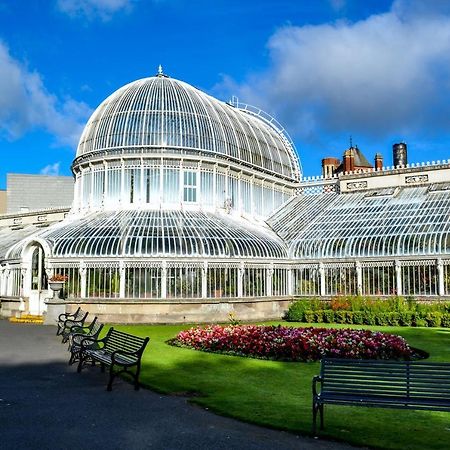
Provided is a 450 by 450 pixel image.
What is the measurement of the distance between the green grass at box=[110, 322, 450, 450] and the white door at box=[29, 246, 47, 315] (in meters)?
15.0

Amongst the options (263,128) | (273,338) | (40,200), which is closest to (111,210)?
(263,128)

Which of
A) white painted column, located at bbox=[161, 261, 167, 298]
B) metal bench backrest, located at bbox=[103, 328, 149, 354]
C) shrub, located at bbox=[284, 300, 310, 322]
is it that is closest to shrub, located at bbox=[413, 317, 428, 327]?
shrub, located at bbox=[284, 300, 310, 322]

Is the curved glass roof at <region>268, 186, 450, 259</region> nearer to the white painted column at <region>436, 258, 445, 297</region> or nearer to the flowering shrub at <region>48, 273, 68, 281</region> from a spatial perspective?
the white painted column at <region>436, 258, 445, 297</region>

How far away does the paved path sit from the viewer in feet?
27.9

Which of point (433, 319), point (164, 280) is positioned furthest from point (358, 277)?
point (164, 280)

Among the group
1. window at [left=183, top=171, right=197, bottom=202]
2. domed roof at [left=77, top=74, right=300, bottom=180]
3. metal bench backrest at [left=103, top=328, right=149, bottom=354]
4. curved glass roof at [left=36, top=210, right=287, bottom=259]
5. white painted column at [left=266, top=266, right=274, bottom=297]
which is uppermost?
domed roof at [left=77, top=74, right=300, bottom=180]

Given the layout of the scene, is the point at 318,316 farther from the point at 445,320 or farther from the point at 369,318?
the point at 445,320

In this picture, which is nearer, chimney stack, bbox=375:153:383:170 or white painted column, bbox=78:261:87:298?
white painted column, bbox=78:261:87:298

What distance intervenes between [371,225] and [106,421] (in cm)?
2719

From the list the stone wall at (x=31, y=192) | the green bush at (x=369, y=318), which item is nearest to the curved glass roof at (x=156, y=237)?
the green bush at (x=369, y=318)

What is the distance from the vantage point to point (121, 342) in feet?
48.6

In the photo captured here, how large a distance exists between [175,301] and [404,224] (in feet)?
47.9

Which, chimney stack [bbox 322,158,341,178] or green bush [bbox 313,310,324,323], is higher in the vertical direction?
chimney stack [bbox 322,158,341,178]

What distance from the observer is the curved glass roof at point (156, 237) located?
98.1 ft
